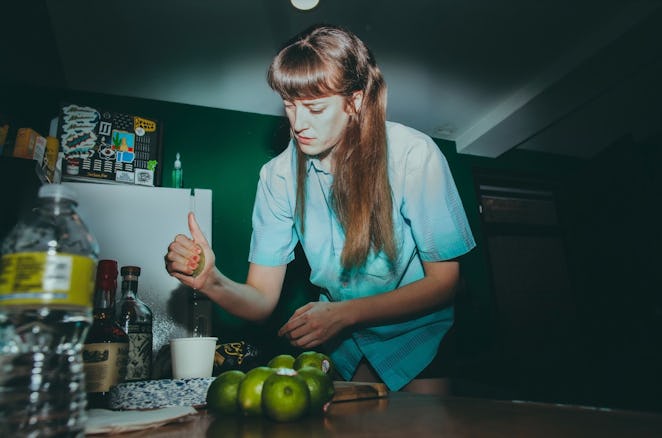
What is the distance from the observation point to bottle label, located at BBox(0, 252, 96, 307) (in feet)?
1.26

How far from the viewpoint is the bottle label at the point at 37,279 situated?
1.26 ft

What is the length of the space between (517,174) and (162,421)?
3.01 meters

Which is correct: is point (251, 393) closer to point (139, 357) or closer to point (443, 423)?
point (443, 423)

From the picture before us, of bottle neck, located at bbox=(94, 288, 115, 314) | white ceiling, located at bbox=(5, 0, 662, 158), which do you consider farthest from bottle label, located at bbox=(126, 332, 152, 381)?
white ceiling, located at bbox=(5, 0, 662, 158)

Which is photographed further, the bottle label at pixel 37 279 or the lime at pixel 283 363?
the lime at pixel 283 363

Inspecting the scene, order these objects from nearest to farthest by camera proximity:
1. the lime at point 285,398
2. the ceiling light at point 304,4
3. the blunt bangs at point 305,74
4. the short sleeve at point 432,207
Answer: the lime at point 285,398
the short sleeve at point 432,207
the blunt bangs at point 305,74
the ceiling light at point 304,4

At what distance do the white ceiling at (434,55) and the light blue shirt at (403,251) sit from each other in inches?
35.4

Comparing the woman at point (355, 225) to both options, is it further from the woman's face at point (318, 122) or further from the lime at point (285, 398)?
the lime at point (285, 398)

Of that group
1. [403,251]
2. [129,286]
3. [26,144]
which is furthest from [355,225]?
[26,144]

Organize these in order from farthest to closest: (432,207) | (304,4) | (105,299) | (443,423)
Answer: (304,4), (432,207), (105,299), (443,423)

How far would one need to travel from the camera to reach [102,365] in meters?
0.77

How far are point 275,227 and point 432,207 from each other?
57 centimetres

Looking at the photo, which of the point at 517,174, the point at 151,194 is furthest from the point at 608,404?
the point at 151,194

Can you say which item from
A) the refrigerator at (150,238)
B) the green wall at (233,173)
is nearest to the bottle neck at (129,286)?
the refrigerator at (150,238)
